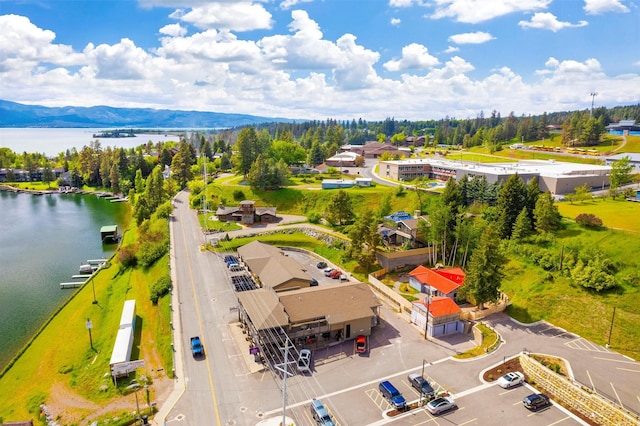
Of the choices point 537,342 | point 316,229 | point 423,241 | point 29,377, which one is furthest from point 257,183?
point 537,342

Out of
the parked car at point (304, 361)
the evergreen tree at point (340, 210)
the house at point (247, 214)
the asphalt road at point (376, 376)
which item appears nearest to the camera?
the asphalt road at point (376, 376)

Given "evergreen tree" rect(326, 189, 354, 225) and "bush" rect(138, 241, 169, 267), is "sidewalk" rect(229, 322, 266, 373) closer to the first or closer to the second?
"bush" rect(138, 241, 169, 267)

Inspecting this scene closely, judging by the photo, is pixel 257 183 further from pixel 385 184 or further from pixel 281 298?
pixel 281 298

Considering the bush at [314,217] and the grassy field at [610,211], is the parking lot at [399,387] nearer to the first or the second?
the grassy field at [610,211]

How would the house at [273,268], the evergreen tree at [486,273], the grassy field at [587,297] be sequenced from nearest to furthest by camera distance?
the grassy field at [587,297], the evergreen tree at [486,273], the house at [273,268]

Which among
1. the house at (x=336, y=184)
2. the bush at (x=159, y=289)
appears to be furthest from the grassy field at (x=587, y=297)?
the house at (x=336, y=184)

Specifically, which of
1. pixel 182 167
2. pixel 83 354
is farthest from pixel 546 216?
pixel 182 167

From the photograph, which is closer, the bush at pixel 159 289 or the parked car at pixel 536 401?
the parked car at pixel 536 401
